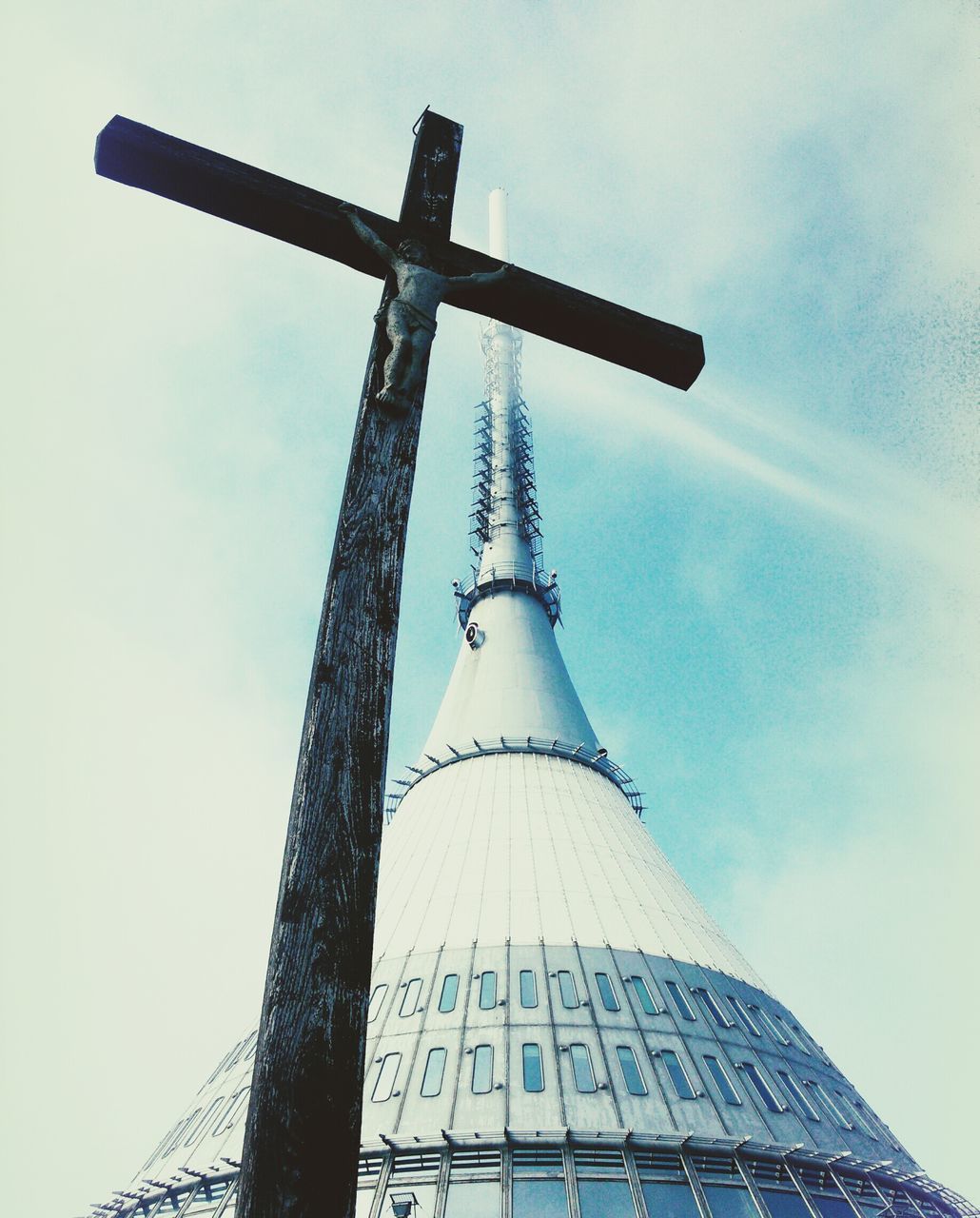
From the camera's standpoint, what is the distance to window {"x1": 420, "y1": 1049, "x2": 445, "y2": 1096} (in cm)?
1806

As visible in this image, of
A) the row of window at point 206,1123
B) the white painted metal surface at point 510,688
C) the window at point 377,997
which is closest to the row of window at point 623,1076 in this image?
the window at point 377,997

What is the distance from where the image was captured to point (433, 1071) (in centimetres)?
1852

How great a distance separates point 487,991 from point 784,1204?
24.5 ft

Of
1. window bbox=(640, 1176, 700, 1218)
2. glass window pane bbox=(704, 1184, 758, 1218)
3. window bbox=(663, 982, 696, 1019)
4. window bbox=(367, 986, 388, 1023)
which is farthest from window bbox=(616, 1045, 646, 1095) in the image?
window bbox=(367, 986, 388, 1023)

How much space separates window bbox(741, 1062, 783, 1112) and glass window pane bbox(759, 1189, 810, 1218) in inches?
88.7

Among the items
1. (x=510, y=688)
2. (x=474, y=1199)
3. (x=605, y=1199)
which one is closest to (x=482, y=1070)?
(x=474, y=1199)

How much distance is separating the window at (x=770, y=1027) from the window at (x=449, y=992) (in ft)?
27.7

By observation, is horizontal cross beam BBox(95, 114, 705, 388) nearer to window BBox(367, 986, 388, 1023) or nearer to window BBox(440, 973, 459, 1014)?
window BBox(440, 973, 459, 1014)

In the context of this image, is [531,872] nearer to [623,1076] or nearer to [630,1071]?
[630,1071]

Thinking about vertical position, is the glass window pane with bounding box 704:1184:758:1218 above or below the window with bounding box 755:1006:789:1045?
below

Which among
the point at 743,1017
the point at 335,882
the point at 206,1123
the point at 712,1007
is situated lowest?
the point at 335,882

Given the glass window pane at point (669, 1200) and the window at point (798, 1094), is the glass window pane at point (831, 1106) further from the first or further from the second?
the glass window pane at point (669, 1200)

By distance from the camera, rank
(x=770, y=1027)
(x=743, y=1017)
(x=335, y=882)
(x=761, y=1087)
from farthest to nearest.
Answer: (x=770, y=1027) → (x=743, y=1017) → (x=761, y=1087) → (x=335, y=882)

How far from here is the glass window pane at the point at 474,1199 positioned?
15102 millimetres
